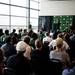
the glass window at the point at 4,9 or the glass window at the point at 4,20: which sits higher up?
the glass window at the point at 4,9

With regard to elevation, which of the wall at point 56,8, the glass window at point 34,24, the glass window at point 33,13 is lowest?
the glass window at point 34,24

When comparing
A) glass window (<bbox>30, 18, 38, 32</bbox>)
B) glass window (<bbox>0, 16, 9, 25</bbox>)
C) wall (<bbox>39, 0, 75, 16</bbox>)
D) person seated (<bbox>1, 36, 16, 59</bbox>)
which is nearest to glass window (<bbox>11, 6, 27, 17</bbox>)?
glass window (<bbox>0, 16, 9, 25</bbox>)

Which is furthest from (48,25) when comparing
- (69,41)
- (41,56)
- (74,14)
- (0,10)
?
(41,56)

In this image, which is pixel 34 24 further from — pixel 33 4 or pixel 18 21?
pixel 18 21

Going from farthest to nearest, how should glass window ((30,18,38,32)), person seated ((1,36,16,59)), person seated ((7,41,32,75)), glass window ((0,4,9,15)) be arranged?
glass window ((30,18,38,32)) → glass window ((0,4,9,15)) → person seated ((1,36,16,59)) → person seated ((7,41,32,75))

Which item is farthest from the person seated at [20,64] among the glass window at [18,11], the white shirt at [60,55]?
the glass window at [18,11]

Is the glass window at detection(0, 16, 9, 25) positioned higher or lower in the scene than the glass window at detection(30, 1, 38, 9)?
lower

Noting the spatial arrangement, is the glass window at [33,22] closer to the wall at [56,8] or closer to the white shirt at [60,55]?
the wall at [56,8]

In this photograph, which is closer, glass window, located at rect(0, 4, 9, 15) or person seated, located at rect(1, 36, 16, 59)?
person seated, located at rect(1, 36, 16, 59)

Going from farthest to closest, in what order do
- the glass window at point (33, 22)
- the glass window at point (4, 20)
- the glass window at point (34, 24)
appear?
the glass window at point (34, 24) → the glass window at point (33, 22) → the glass window at point (4, 20)

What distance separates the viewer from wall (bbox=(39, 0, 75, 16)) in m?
19.0

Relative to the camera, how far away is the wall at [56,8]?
18953 millimetres

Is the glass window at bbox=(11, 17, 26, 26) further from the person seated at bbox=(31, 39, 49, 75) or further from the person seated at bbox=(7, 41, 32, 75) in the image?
the person seated at bbox=(7, 41, 32, 75)

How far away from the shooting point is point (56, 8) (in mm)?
19406
